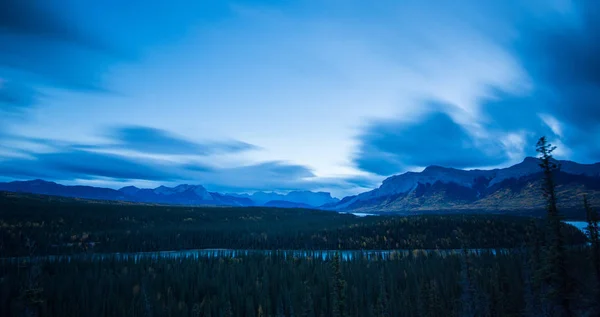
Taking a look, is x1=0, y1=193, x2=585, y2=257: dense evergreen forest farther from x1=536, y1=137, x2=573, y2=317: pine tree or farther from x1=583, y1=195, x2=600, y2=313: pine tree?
x1=536, y1=137, x2=573, y2=317: pine tree

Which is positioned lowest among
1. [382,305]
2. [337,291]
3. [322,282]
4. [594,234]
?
[322,282]

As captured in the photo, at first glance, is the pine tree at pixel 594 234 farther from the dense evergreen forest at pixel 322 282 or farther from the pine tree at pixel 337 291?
the pine tree at pixel 337 291

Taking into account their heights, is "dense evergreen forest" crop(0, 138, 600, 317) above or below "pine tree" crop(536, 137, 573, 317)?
below

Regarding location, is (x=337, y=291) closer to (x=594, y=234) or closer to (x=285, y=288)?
(x=594, y=234)

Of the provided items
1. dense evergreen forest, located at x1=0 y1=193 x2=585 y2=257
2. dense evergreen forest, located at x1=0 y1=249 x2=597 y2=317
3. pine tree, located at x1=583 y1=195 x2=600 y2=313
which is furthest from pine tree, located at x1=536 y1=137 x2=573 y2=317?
dense evergreen forest, located at x1=0 y1=193 x2=585 y2=257

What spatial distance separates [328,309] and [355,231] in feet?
410

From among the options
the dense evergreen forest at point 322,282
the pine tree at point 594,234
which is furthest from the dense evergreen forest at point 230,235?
the pine tree at point 594,234

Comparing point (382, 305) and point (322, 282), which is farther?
point (322, 282)

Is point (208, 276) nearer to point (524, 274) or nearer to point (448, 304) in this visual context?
point (448, 304)

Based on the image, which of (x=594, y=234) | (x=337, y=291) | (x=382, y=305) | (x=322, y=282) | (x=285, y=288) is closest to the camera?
(x=337, y=291)

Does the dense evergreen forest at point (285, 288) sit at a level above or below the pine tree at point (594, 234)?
below

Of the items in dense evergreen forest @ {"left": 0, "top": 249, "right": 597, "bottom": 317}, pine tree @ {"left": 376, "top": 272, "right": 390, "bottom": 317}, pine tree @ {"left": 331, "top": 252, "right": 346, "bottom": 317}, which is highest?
pine tree @ {"left": 331, "top": 252, "right": 346, "bottom": 317}

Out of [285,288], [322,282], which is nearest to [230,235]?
[322,282]

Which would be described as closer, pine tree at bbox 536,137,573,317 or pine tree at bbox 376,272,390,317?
pine tree at bbox 536,137,573,317
